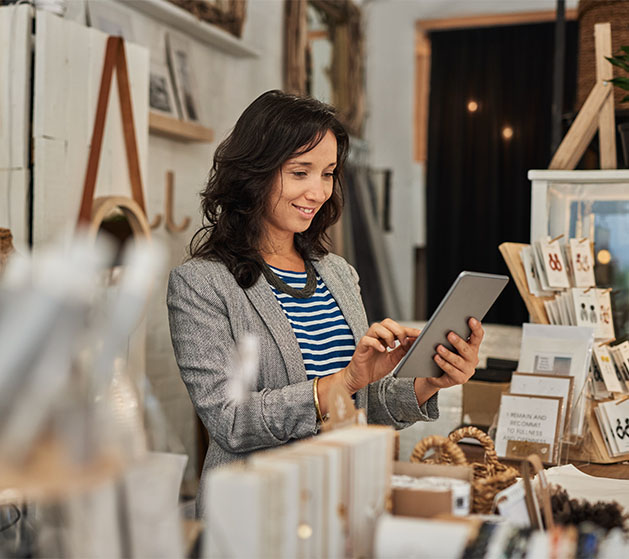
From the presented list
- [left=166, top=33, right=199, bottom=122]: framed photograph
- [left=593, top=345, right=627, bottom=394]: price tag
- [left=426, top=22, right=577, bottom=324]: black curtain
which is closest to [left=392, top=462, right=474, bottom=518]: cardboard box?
[left=593, top=345, right=627, bottom=394]: price tag

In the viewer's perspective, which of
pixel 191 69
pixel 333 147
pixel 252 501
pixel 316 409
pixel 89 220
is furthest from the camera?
pixel 191 69

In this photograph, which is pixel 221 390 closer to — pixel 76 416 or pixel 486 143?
pixel 76 416

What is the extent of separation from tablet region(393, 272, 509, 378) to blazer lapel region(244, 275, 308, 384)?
22 centimetres

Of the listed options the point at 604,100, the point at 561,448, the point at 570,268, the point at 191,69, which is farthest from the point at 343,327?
the point at 191,69

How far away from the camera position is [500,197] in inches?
222

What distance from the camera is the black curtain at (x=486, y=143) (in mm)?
5543

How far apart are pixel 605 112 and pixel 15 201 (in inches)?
75.6

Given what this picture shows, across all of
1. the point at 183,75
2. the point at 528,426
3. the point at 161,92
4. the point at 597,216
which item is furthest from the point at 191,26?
the point at 528,426

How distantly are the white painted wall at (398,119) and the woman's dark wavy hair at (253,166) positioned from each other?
161 inches

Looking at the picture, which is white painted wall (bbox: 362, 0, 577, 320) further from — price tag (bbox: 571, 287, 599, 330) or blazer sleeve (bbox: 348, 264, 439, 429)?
blazer sleeve (bbox: 348, 264, 439, 429)

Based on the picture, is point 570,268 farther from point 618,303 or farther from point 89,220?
point 89,220

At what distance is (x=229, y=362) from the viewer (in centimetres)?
160

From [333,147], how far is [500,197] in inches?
160

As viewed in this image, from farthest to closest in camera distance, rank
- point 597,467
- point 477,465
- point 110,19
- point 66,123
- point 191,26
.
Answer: point 191,26 < point 110,19 < point 66,123 < point 597,467 < point 477,465
